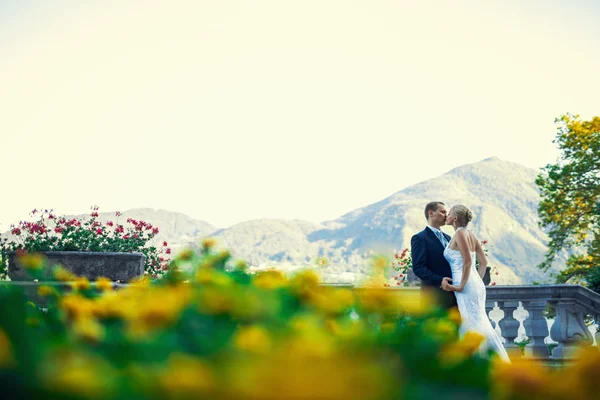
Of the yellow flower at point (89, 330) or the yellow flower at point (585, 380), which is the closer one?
the yellow flower at point (585, 380)

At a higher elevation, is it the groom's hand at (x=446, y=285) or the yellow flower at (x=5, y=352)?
the yellow flower at (x=5, y=352)

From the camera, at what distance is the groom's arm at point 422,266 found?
257 inches

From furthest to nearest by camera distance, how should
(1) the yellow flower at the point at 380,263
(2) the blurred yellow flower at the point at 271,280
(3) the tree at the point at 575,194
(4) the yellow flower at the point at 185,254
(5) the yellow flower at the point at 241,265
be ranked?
(3) the tree at the point at 575,194 < (5) the yellow flower at the point at 241,265 < (4) the yellow flower at the point at 185,254 < (1) the yellow flower at the point at 380,263 < (2) the blurred yellow flower at the point at 271,280

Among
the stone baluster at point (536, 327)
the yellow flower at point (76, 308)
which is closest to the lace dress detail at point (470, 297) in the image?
the stone baluster at point (536, 327)

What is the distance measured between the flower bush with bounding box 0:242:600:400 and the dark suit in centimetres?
468

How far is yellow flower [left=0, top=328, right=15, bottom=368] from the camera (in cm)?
106

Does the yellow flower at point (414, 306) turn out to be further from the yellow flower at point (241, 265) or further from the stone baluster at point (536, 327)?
the stone baluster at point (536, 327)

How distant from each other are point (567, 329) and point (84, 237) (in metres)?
7.32

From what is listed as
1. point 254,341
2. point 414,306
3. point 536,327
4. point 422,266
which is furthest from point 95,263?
point 254,341

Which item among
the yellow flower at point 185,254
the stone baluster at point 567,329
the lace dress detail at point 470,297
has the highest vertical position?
the yellow flower at point 185,254

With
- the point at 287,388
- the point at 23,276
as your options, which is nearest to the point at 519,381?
the point at 287,388

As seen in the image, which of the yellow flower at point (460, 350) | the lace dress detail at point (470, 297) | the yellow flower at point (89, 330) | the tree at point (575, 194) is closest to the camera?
the yellow flower at point (460, 350)

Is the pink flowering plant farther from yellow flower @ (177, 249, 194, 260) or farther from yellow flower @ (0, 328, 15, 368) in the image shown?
yellow flower @ (0, 328, 15, 368)

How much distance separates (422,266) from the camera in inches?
259
